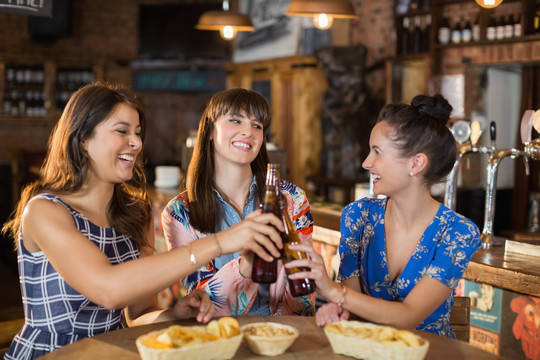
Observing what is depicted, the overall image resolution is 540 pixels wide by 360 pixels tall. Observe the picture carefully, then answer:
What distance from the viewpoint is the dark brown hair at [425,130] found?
1.98 meters

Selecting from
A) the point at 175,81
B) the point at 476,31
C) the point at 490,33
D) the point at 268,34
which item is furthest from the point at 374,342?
the point at 175,81

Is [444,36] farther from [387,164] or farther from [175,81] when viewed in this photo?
[175,81]

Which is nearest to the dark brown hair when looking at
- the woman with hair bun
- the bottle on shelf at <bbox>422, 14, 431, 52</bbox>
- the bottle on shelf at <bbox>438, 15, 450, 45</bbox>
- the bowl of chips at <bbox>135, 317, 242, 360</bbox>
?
the woman with hair bun

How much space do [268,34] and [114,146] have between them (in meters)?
6.17

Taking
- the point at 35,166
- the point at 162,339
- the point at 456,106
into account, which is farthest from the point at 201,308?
the point at 35,166

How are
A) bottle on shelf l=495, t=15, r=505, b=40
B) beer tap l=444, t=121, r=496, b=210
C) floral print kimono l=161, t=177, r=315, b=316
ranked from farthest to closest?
bottle on shelf l=495, t=15, r=505, b=40
beer tap l=444, t=121, r=496, b=210
floral print kimono l=161, t=177, r=315, b=316

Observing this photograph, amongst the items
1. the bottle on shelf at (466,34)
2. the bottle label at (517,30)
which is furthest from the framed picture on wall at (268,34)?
the bottle label at (517,30)

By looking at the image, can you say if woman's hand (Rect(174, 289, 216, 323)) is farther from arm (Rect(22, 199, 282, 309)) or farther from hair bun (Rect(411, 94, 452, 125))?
hair bun (Rect(411, 94, 452, 125))

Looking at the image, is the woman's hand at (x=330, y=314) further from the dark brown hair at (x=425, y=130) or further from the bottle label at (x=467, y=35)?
the bottle label at (x=467, y=35)

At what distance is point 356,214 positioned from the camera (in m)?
2.18

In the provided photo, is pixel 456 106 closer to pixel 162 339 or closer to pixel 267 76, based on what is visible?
pixel 267 76

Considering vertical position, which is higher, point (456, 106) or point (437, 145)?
point (456, 106)

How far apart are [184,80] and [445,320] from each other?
759cm

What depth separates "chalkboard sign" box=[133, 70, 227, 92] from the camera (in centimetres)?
909
